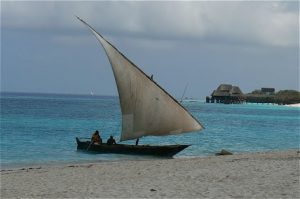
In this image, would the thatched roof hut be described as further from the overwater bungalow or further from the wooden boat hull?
the wooden boat hull

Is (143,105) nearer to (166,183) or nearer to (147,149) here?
(147,149)

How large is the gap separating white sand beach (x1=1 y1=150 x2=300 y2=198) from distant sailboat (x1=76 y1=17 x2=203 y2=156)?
333 inches

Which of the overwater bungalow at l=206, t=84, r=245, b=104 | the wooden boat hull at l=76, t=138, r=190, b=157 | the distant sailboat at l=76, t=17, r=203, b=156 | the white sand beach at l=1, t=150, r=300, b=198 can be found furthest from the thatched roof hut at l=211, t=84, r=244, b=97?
the white sand beach at l=1, t=150, r=300, b=198

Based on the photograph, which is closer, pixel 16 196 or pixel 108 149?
pixel 16 196

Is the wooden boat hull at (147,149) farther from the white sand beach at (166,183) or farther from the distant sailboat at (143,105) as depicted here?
the white sand beach at (166,183)

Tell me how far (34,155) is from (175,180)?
1797 cm

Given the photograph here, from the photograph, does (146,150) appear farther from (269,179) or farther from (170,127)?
(269,179)

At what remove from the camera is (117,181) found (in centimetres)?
1461

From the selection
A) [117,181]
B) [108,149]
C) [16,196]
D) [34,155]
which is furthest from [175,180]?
[34,155]

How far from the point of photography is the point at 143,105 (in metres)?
25.8

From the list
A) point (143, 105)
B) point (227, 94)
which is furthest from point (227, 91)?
point (143, 105)

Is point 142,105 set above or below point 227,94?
below

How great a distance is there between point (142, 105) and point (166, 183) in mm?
12837

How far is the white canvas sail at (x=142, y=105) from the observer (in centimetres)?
2545
